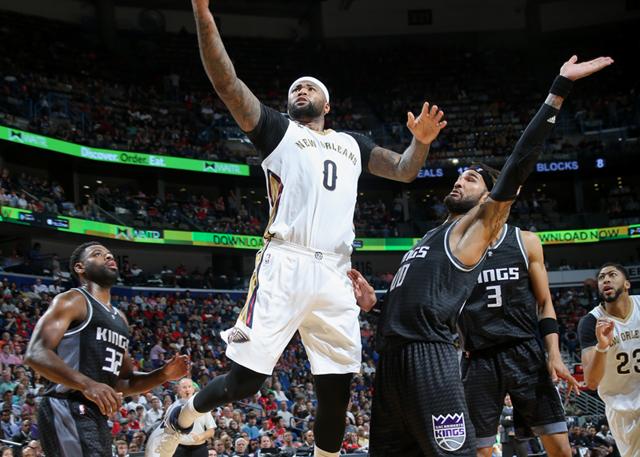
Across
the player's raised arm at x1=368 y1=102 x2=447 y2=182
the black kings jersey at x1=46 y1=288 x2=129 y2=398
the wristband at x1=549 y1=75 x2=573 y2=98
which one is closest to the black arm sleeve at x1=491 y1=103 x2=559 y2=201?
the wristband at x1=549 y1=75 x2=573 y2=98

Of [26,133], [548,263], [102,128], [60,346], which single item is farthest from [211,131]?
[60,346]

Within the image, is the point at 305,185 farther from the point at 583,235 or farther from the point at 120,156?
the point at 583,235

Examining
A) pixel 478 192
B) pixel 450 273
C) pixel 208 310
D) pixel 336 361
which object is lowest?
pixel 208 310

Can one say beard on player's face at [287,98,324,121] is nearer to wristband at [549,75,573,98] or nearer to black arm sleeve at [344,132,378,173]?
black arm sleeve at [344,132,378,173]

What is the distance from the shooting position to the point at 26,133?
87.0 feet

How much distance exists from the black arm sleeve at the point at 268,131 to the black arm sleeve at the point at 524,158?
4.52ft

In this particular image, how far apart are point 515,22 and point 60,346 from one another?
38.7 meters

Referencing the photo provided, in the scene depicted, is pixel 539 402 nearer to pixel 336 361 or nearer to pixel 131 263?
pixel 336 361

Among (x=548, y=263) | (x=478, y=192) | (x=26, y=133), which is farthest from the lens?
(x=548, y=263)

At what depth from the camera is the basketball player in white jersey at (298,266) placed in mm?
4734

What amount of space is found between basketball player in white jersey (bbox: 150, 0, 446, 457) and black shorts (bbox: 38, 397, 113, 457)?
2.14 feet

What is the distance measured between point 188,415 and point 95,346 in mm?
883

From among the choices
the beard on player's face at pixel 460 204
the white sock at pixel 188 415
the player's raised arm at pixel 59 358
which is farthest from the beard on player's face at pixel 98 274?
the beard on player's face at pixel 460 204

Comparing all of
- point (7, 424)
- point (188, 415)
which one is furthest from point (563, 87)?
point (7, 424)
